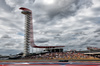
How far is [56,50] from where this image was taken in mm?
78562

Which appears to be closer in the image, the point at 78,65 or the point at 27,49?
the point at 78,65

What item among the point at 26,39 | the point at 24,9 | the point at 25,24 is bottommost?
the point at 26,39

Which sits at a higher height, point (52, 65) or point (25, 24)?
point (25, 24)

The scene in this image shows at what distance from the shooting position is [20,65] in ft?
77.4

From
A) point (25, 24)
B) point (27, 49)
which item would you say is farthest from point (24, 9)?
point (27, 49)

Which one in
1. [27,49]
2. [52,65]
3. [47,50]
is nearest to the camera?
[52,65]

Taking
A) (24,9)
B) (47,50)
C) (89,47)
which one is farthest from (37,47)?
(89,47)

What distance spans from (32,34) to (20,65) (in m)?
58.8

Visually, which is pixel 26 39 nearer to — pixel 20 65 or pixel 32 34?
pixel 32 34

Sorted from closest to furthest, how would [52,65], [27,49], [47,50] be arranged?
[52,65]
[27,49]
[47,50]

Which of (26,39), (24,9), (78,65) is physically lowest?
(78,65)

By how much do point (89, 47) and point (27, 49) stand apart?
45034 mm

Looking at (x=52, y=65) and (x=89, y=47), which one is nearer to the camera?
(x=52, y=65)

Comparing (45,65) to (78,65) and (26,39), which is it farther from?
(26,39)
